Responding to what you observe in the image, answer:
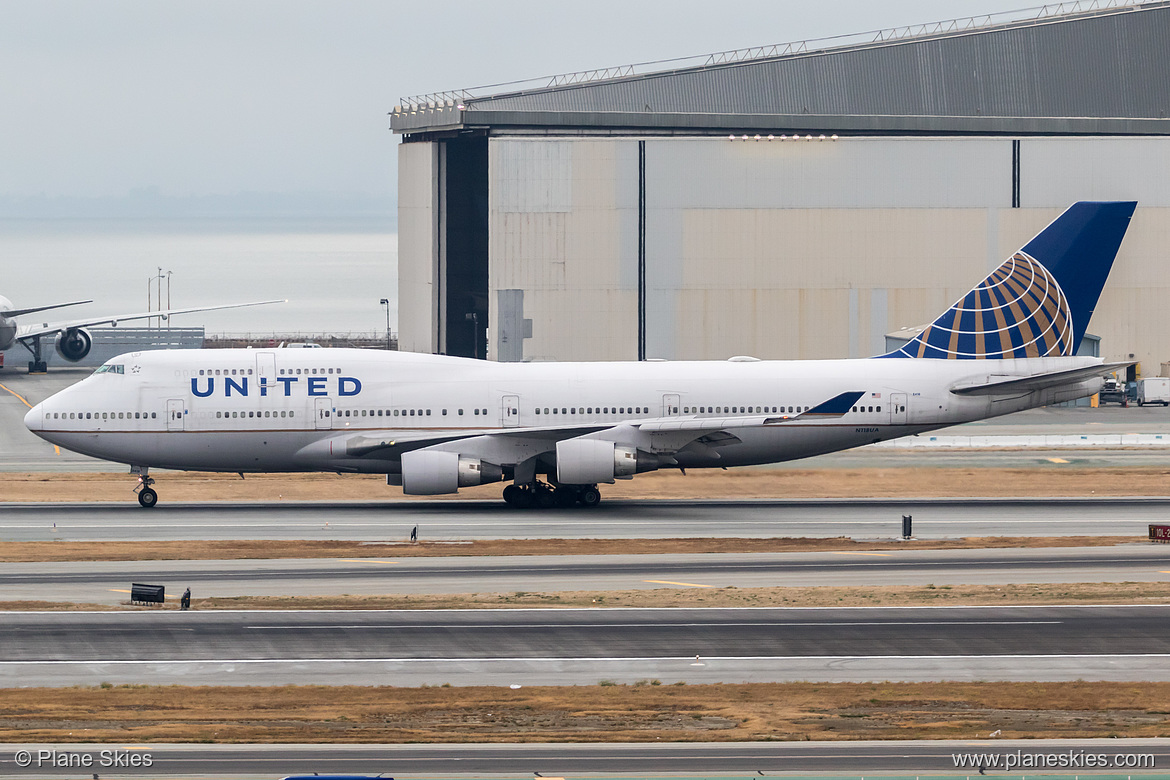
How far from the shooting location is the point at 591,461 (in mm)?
46344

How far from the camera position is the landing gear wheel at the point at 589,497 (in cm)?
4853

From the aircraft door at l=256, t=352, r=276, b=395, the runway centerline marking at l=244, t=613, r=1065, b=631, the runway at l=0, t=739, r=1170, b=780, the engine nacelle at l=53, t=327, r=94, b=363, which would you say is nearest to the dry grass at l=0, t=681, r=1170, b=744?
the runway at l=0, t=739, r=1170, b=780

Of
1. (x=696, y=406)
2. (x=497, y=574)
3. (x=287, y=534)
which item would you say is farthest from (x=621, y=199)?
(x=497, y=574)

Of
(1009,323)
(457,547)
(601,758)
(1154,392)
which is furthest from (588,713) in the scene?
(1154,392)

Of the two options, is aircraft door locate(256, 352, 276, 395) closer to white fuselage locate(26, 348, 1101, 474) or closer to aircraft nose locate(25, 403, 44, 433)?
white fuselage locate(26, 348, 1101, 474)

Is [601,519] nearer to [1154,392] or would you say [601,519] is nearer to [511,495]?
[511,495]

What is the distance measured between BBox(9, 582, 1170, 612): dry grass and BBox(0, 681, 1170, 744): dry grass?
696 cm

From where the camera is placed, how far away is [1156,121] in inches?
3568

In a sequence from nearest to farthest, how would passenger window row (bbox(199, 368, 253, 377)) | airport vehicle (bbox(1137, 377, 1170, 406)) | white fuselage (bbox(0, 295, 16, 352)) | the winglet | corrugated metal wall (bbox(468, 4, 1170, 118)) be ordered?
1. the winglet
2. passenger window row (bbox(199, 368, 253, 377))
3. airport vehicle (bbox(1137, 377, 1170, 406))
4. corrugated metal wall (bbox(468, 4, 1170, 118))
5. white fuselage (bbox(0, 295, 16, 352))

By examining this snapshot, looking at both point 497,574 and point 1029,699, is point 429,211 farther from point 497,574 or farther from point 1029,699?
point 1029,699

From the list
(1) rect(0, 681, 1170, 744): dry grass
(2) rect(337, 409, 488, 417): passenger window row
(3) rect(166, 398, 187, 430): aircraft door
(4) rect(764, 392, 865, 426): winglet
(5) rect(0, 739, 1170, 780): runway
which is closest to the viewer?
(5) rect(0, 739, 1170, 780): runway

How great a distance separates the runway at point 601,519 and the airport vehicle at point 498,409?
152cm

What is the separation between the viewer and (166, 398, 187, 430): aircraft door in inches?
1886

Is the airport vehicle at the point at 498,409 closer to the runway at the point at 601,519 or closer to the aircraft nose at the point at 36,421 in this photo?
the aircraft nose at the point at 36,421
